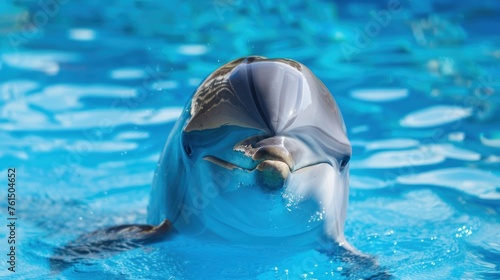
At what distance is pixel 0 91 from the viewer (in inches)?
343

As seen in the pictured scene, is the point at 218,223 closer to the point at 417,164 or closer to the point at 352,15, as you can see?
the point at 417,164

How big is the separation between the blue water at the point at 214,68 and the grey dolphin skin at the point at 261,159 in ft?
0.84

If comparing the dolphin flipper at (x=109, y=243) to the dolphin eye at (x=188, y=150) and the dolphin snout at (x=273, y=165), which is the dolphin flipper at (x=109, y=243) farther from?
the dolphin snout at (x=273, y=165)

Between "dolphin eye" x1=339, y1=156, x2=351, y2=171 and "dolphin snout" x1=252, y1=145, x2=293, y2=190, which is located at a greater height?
"dolphin snout" x1=252, y1=145, x2=293, y2=190

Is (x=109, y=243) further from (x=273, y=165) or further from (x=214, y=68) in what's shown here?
(x=214, y=68)

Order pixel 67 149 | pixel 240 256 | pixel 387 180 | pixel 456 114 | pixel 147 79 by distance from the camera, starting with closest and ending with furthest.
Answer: pixel 240 256 < pixel 387 180 < pixel 67 149 < pixel 456 114 < pixel 147 79

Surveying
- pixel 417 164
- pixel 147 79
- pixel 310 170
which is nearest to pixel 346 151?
pixel 310 170

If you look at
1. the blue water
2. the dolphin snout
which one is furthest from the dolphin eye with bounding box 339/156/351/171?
the dolphin snout

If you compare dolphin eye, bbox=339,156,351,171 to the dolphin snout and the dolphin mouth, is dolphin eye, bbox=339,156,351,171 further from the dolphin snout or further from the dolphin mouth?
the dolphin snout

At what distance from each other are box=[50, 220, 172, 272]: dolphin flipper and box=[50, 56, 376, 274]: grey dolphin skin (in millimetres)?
210

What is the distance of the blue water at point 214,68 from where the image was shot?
4.09 m

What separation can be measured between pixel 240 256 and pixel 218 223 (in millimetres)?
374

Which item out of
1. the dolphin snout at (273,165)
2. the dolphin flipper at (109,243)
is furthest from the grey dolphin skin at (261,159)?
the dolphin flipper at (109,243)

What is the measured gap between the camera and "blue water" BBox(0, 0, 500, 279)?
4.09m
